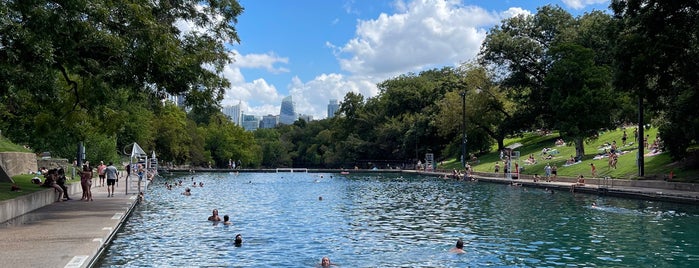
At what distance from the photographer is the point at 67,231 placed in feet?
54.4

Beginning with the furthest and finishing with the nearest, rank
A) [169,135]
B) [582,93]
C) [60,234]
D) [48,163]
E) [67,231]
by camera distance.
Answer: [169,135] → [582,93] → [48,163] → [67,231] → [60,234]

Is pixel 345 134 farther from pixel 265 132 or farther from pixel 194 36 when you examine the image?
pixel 194 36

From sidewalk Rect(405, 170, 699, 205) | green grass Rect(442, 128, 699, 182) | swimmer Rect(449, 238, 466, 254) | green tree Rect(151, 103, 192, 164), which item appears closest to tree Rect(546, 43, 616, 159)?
green grass Rect(442, 128, 699, 182)

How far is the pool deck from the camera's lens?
41.1 ft

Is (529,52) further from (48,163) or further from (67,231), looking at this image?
(67,231)

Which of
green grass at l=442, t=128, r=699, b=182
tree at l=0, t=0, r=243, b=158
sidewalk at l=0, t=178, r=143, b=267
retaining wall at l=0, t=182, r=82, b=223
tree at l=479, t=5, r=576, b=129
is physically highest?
tree at l=479, t=5, r=576, b=129

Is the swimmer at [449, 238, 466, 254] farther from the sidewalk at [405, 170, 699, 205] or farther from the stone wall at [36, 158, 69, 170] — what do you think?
the stone wall at [36, 158, 69, 170]

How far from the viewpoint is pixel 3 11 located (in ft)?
49.7

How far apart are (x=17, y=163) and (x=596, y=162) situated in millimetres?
43989

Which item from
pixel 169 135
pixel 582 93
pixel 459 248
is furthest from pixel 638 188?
pixel 169 135

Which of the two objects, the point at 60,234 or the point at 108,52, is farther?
the point at 108,52

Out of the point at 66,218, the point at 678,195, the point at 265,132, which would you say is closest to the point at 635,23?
the point at 678,195

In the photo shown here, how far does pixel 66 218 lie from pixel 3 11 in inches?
296

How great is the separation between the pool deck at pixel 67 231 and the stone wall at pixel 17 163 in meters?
7.76
